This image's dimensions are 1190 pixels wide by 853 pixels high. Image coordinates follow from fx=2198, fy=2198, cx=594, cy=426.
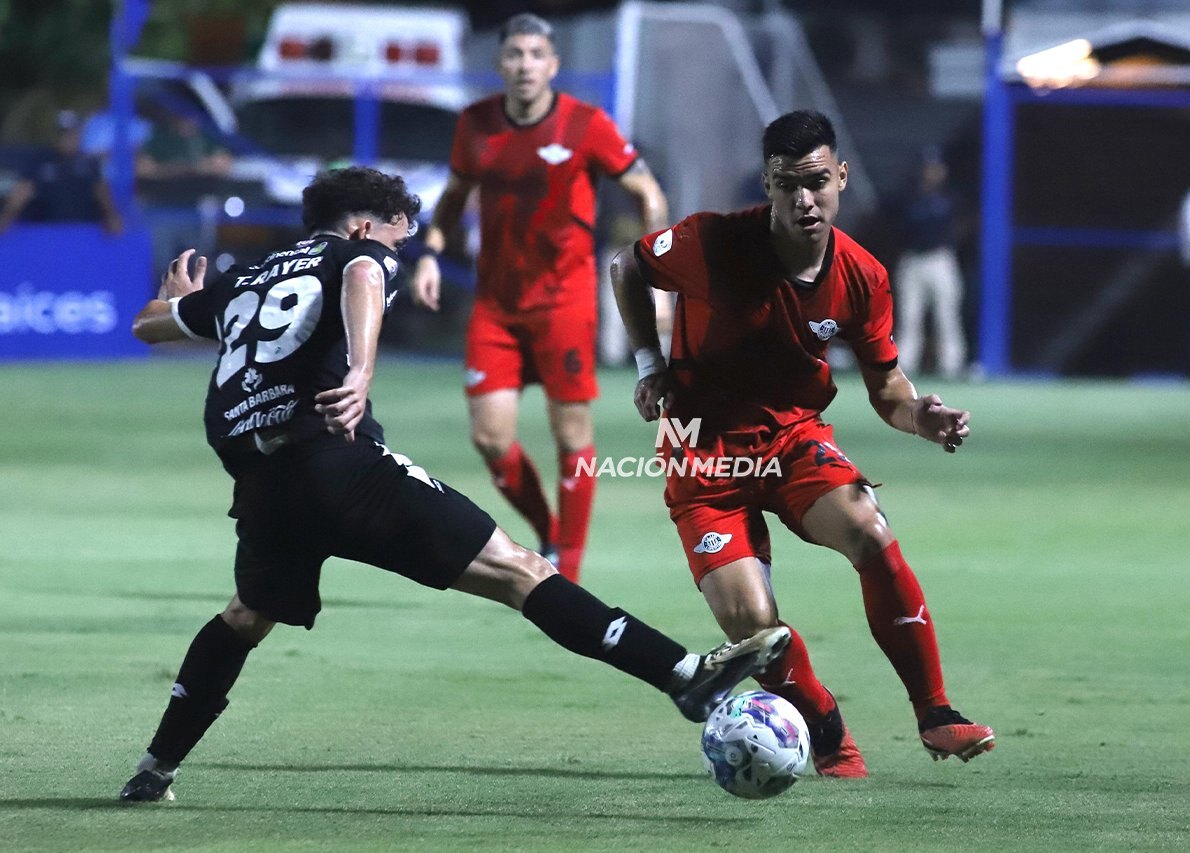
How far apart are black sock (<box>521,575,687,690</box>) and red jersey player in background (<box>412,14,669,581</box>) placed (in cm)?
405

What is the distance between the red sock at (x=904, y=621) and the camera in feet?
20.9

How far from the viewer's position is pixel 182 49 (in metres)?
42.6

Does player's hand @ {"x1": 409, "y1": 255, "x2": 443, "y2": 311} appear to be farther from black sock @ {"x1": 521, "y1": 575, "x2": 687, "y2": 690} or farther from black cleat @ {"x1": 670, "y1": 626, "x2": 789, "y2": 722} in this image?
black cleat @ {"x1": 670, "y1": 626, "x2": 789, "y2": 722}

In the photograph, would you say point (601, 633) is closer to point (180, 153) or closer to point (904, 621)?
point (904, 621)

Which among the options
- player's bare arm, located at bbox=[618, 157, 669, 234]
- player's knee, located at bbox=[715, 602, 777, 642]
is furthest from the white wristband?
player's bare arm, located at bbox=[618, 157, 669, 234]

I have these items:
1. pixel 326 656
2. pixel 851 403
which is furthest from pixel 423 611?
pixel 851 403

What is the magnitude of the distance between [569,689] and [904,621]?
170cm

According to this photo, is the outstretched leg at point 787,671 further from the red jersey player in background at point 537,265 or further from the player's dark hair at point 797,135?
the red jersey player in background at point 537,265

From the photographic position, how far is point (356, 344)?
581 centimetres

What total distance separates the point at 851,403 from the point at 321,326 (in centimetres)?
1453

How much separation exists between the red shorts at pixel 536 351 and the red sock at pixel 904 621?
3.88m

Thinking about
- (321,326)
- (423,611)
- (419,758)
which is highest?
(321,326)

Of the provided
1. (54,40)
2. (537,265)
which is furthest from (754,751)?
(54,40)

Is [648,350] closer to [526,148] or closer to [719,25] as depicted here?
[526,148]
